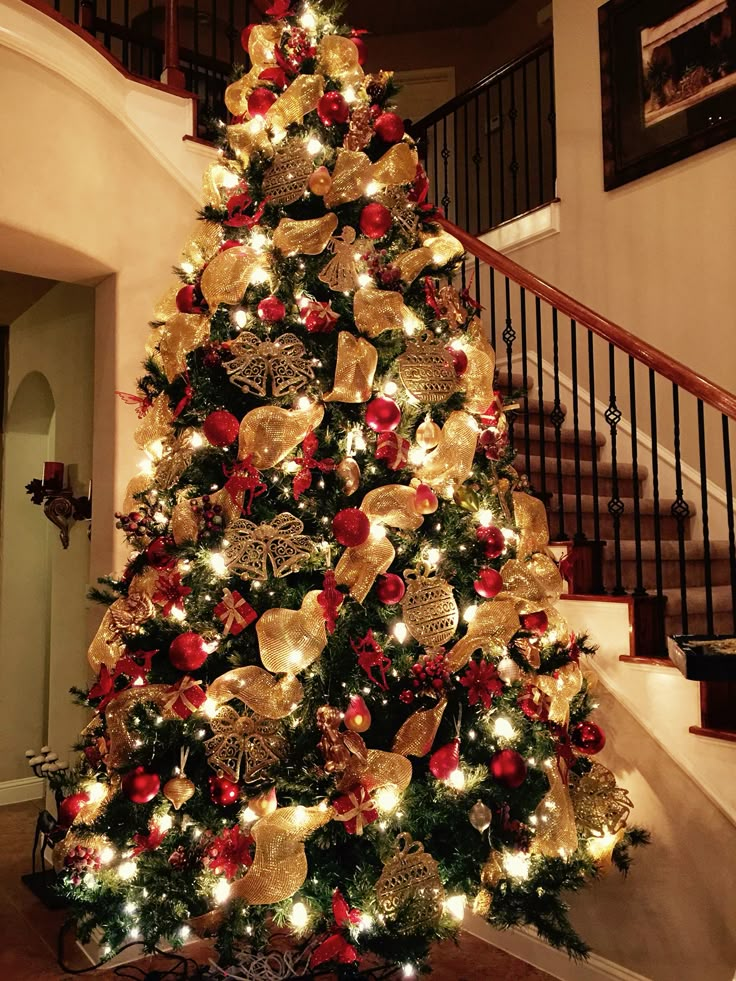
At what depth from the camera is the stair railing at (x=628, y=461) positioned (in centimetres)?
251

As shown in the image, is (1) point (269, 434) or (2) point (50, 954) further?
(2) point (50, 954)

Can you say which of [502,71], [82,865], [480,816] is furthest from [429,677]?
[502,71]

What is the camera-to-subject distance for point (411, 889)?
1.76 m

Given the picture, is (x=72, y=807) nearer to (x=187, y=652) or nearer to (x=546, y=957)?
(x=187, y=652)

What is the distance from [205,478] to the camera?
80.9 inches

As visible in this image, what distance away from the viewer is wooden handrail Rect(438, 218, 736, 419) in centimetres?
233

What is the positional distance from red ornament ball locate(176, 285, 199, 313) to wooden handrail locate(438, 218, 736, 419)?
114 centimetres

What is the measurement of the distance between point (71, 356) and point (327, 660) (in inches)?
98.9

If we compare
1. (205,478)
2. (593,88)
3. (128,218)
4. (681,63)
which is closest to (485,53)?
(593,88)

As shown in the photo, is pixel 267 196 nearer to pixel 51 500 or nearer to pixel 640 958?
pixel 51 500

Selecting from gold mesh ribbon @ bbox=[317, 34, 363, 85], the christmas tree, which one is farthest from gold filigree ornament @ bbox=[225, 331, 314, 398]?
gold mesh ribbon @ bbox=[317, 34, 363, 85]

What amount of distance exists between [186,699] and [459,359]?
117cm

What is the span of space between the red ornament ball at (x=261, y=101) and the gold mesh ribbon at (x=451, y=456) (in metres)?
1.10

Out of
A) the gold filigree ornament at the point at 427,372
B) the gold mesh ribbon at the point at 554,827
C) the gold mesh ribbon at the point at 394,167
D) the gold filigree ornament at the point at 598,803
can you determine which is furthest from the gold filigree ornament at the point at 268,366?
the gold filigree ornament at the point at 598,803
